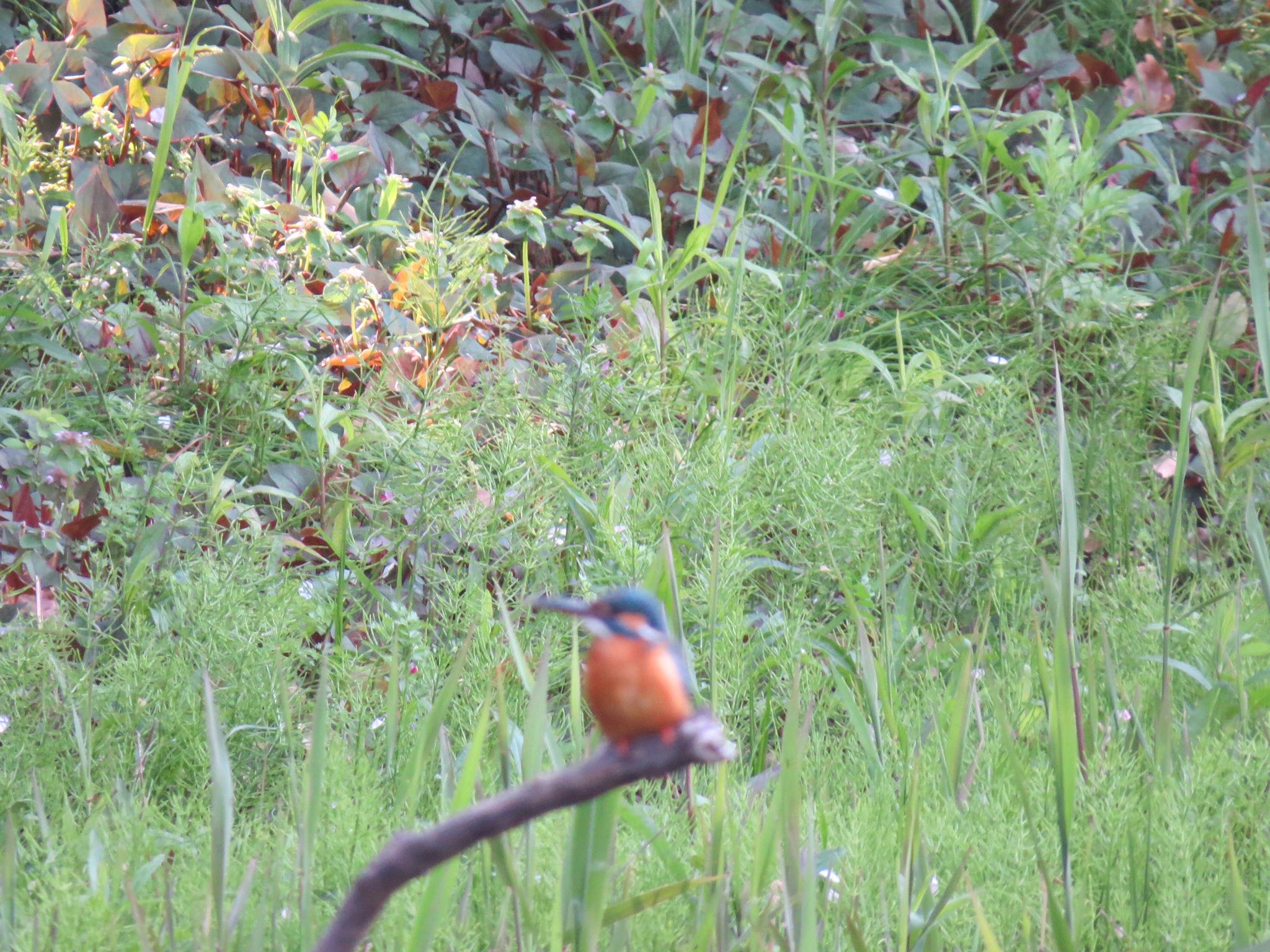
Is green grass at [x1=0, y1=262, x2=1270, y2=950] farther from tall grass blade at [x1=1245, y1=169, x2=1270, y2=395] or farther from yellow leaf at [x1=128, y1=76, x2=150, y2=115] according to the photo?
yellow leaf at [x1=128, y1=76, x2=150, y2=115]

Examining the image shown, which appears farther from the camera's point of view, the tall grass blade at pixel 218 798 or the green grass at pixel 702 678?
the green grass at pixel 702 678

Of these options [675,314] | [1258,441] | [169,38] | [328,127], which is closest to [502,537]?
[675,314]

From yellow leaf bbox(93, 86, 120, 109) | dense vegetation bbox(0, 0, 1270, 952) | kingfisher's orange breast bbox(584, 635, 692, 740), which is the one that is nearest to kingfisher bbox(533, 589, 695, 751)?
kingfisher's orange breast bbox(584, 635, 692, 740)

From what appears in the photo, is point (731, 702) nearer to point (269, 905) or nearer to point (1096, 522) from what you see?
point (269, 905)

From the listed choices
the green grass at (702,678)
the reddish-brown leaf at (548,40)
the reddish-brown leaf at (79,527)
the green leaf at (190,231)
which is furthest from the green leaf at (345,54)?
the reddish-brown leaf at (79,527)

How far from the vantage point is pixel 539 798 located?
43cm

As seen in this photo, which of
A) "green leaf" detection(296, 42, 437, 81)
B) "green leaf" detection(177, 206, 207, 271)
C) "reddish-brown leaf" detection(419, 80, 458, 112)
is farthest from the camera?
"reddish-brown leaf" detection(419, 80, 458, 112)

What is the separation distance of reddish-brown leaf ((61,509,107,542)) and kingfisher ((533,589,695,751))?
Answer: 6.87ft

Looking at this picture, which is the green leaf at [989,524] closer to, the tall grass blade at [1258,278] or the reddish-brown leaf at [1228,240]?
the tall grass blade at [1258,278]

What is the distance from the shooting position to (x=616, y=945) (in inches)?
39.8

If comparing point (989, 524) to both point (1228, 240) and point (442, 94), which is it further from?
point (442, 94)

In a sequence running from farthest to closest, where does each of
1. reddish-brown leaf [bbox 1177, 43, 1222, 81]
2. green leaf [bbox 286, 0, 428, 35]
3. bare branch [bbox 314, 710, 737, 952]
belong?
reddish-brown leaf [bbox 1177, 43, 1222, 81] → green leaf [bbox 286, 0, 428, 35] → bare branch [bbox 314, 710, 737, 952]

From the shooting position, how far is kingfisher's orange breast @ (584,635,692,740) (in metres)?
0.45

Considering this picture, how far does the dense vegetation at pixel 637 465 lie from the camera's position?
4.03ft
